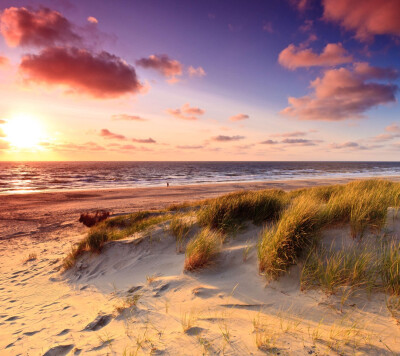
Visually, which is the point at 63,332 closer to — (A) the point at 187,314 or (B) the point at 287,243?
(A) the point at 187,314

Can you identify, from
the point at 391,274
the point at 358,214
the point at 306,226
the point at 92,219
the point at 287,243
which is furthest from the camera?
the point at 92,219

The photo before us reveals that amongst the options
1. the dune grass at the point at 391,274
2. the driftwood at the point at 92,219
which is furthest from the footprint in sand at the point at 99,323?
the driftwood at the point at 92,219

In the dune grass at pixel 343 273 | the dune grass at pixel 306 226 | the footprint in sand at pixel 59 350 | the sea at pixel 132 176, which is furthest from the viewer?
the sea at pixel 132 176

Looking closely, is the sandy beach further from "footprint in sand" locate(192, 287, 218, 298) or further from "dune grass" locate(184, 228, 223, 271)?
"dune grass" locate(184, 228, 223, 271)

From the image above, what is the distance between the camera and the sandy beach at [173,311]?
280 centimetres

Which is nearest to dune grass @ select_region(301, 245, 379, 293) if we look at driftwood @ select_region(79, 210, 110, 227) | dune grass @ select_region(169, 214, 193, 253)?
dune grass @ select_region(169, 214, 193, 253)

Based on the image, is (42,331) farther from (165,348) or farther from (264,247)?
(264,247)

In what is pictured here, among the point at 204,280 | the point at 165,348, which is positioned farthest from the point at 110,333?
the point at 204,280

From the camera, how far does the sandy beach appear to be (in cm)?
280

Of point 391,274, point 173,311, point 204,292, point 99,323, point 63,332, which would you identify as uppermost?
point 391,274

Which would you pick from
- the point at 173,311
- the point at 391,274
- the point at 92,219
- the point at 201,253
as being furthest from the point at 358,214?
the point at 92,219

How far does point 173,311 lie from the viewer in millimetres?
3768

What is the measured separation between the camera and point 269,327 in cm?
304

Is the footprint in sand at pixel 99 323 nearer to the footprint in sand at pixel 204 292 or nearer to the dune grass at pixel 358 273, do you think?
the footprint in sand at pixel 204 292
